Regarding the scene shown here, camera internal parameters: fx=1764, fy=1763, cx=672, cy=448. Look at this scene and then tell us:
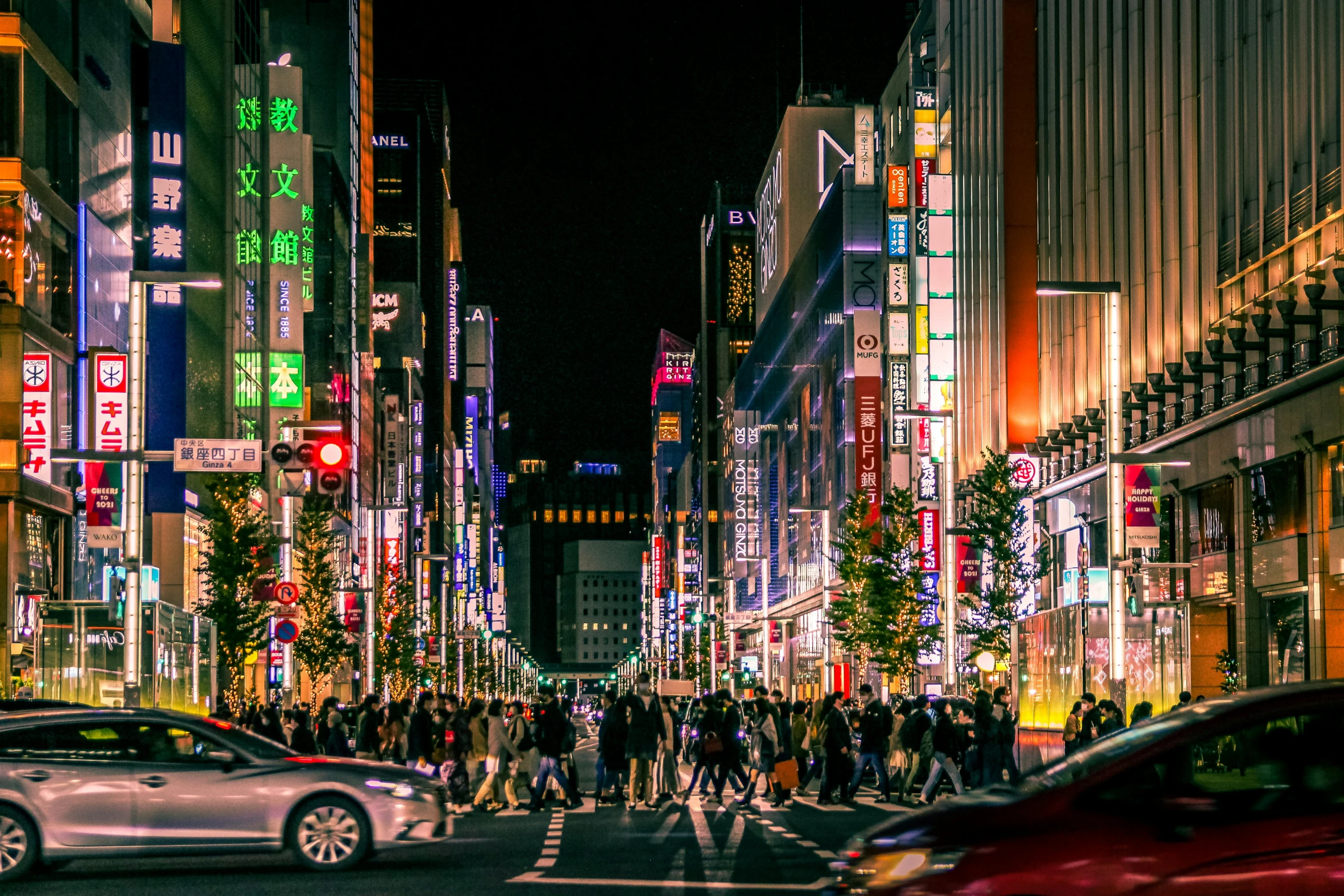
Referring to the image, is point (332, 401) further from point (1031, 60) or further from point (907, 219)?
point (1031, 60)

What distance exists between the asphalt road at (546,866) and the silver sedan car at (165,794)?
281 mm

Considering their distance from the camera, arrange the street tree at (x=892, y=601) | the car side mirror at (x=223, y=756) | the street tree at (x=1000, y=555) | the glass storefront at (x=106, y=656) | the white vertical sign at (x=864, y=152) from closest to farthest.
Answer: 1. the car side mirror at (x=223, y=756)
2. the glass storefront at (x=106, y=656)
3. the street tree at (x=1000, y=555)
4. the street tree at (x=892, y=601)
5. the white vertical sign at (x=864, y=152)

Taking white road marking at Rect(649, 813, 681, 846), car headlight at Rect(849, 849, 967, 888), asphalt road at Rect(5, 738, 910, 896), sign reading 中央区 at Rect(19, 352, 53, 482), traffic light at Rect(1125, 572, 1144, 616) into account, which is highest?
sign reading 中央区 at Rect(19, 352, 53, 482)

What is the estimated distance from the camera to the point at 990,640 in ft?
135

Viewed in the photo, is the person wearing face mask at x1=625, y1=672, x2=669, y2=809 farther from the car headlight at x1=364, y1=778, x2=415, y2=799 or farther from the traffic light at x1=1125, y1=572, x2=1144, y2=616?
the traffic light at x1=1125, y1=572, x2=1144, y2=616

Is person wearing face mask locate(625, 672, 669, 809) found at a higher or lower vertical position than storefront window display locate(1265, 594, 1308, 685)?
lower

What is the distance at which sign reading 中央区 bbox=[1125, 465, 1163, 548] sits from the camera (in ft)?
90.0

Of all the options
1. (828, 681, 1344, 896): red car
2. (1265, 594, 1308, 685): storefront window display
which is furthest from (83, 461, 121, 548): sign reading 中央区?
(828, 681, 1344, 896): red car

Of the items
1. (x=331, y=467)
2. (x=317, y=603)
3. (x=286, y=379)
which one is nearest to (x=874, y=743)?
(x=331, y=467)

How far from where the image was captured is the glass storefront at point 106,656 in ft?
122

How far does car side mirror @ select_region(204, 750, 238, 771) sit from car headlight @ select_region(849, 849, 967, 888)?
314 inches

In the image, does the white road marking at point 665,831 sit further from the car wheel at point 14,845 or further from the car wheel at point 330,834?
the car wheel at point 14,845

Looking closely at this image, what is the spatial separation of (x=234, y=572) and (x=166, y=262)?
9394mm

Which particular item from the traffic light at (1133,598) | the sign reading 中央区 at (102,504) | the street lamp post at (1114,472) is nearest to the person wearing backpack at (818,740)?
the street lamp post at (1114,472)
